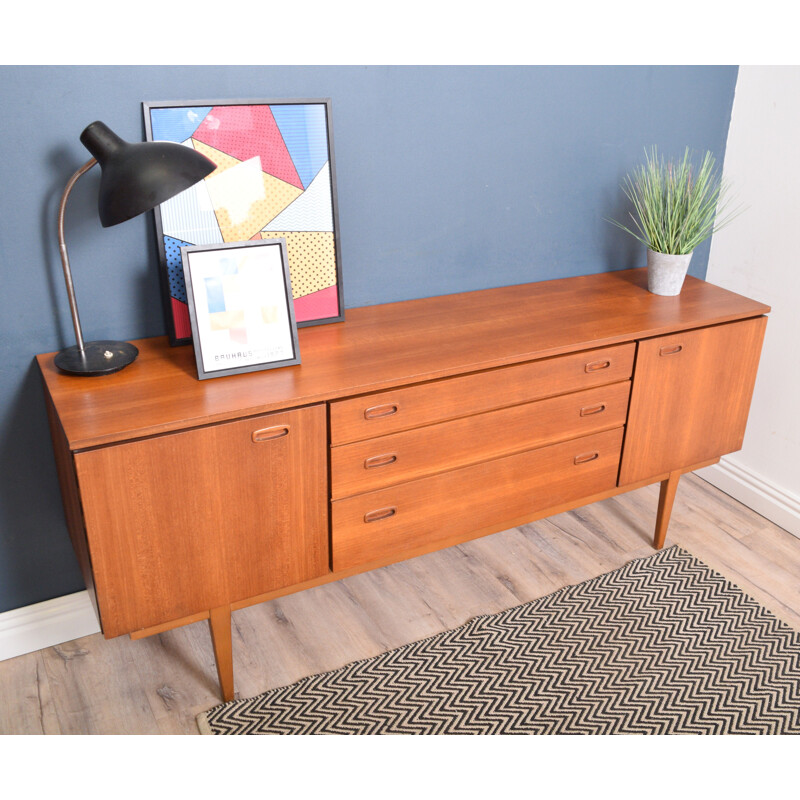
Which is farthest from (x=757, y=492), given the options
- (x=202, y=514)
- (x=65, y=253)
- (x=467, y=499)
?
(x=65, y=253)

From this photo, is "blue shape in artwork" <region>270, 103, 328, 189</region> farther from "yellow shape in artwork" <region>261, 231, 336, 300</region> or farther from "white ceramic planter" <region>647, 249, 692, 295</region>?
"white ceramic planter" <region>647, 249, 692, 295</region>

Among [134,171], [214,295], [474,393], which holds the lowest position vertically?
[474,393]

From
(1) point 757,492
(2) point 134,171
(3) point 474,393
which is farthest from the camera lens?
(1) point 757,492

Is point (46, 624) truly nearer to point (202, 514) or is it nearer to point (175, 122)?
point (202, 514)

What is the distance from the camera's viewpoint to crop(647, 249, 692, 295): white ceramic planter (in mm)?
2264

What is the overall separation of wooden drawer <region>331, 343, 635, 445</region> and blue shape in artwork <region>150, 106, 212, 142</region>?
69 cm

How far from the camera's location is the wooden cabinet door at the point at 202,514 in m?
1.53

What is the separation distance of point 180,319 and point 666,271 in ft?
4.47

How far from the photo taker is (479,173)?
2.18 m

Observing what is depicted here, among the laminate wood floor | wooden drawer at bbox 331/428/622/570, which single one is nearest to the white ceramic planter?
wooden drawer at bbox 331/428/622/570

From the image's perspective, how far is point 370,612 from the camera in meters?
2.18

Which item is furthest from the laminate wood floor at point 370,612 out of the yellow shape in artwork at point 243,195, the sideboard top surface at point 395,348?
the yellow shape in artwork at point 243,195

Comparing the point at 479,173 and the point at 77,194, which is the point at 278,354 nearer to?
the point at 77,194
